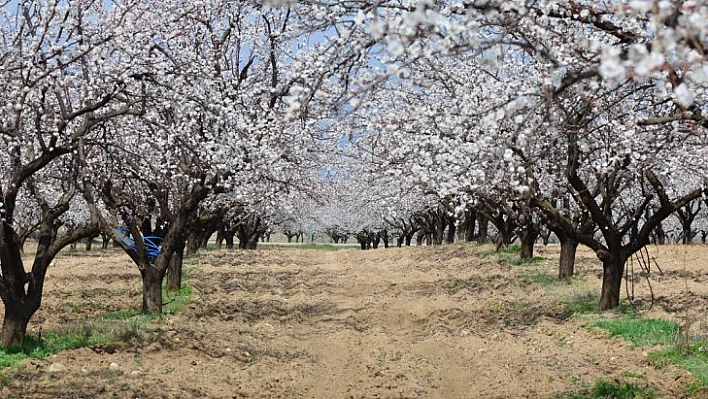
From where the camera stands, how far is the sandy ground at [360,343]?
9.40 meters

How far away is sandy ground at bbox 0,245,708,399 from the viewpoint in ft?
30.8

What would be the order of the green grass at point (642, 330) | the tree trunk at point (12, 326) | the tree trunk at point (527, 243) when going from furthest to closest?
the tree trunk at point (527, 243) → the green grass at point (642, 330) → the tree trunk at point (12, 326)

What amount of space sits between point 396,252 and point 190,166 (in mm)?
27213

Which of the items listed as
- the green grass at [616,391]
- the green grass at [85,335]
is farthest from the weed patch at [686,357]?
the green grass at [85,335]

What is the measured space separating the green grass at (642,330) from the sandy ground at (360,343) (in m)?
0.23

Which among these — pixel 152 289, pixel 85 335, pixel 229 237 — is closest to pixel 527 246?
pixel 152 289

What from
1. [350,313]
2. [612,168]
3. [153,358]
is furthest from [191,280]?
[612,168]

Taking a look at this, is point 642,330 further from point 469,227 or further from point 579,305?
point 469,227

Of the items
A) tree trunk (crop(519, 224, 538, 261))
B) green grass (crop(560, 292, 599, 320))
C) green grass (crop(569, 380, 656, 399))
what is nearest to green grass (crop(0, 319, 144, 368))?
A: green grass (crop(569, 380, 656, 399))

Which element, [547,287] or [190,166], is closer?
[190,166]

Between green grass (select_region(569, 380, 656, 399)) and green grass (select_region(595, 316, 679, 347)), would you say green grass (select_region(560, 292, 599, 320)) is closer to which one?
green grass (select_region(595, 316, 679, 347))

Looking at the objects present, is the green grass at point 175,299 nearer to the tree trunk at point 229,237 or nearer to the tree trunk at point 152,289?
the tree trunk at point 152,289

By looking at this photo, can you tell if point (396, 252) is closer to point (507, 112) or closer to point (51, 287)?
point (51, 287)

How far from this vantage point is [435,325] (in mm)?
14539
